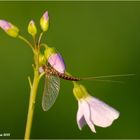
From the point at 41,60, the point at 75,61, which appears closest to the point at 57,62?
the point at 41,60

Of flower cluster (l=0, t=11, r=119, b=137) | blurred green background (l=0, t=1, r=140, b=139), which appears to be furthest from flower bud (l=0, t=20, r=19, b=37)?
blurred green background (l=0, t=1, r=140, b=139)

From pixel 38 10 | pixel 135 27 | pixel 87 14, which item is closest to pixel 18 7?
pixel 38 10

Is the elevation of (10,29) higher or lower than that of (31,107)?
higher

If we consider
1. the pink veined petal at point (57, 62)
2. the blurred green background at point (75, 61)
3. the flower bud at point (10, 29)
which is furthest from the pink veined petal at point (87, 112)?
the blurred green background at point (75, 61)

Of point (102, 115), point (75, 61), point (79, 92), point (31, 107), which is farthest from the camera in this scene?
point (75, 61)

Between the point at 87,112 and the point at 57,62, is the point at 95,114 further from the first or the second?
the point at 57,62

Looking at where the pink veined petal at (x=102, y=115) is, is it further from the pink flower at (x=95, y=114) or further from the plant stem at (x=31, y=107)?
the plant stem at (x=31, y=107)

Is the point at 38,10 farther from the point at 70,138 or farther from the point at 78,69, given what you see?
the point at 70,138
